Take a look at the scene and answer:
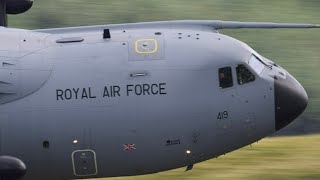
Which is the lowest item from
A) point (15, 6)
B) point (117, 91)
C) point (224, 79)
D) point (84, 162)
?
point (84, 162)

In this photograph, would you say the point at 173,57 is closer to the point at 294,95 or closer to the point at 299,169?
the point at 294,95

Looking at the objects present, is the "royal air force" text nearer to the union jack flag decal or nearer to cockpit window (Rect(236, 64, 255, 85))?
the union jack flag decal

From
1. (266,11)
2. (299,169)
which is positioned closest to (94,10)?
(266,11)

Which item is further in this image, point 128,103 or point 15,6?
point 15,6

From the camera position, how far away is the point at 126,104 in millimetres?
17703

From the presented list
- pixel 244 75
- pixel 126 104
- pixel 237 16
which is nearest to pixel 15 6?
pixel 126 104

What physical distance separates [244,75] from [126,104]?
9.34ft

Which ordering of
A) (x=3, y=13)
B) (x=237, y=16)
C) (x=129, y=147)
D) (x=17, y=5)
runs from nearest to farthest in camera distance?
(x=129, y=147), (x=3, y=13), (x=17, y=5), (x=237, y=16)

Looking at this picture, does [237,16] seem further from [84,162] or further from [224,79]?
[84,162]

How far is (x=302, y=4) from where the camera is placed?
120 meters

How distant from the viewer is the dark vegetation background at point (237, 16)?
107 m

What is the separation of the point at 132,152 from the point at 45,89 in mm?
2442

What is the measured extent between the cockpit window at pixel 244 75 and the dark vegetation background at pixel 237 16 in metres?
83.1

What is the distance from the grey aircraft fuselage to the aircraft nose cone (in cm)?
2
